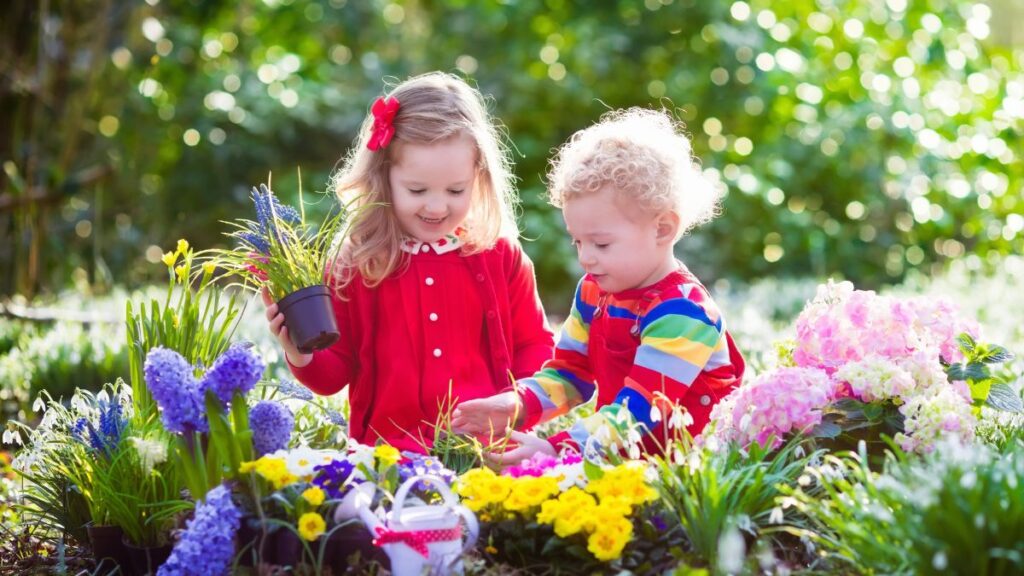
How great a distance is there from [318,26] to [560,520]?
845 cm

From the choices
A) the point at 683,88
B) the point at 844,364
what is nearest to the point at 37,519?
the point at 844,364

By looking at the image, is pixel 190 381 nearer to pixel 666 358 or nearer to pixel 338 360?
pixel 338 360

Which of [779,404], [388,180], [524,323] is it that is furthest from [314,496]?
[524,323]

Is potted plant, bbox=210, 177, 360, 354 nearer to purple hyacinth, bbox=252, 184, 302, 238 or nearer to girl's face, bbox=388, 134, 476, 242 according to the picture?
purple hyacinth, bbox=252, 184, 302, 238

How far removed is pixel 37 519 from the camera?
2.98 metres

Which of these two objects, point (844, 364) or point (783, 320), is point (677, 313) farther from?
point (783, 320)

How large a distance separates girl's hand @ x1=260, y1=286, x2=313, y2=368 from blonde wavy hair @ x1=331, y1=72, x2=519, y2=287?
283mm

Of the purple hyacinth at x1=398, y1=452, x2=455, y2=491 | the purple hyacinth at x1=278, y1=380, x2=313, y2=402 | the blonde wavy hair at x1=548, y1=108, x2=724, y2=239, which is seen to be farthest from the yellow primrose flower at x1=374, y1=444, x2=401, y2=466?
the blonde wavy hair at x1=548, y1=108, x2=724, y2=239

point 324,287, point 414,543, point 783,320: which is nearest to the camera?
point 414,543

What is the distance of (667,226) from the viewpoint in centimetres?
302

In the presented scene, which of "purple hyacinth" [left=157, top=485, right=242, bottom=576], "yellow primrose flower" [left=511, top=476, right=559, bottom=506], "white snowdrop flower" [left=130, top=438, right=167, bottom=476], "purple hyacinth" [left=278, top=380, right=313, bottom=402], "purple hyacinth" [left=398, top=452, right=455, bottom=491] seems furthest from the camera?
"purple hyacinth" [left=278, top=380, right=313, bottom=402]

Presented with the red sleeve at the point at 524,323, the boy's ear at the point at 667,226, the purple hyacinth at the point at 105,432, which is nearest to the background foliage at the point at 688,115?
the red sleeve at the point at 524,323

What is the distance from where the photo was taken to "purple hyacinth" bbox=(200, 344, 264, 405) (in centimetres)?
240

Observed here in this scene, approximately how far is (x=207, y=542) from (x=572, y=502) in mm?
751
